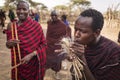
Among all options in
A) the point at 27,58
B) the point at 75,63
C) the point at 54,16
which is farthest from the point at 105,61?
the point at 54,16

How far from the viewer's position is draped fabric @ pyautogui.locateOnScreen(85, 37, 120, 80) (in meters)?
2.81

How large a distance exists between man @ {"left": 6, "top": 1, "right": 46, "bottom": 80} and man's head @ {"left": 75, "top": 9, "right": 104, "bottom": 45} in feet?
6.61

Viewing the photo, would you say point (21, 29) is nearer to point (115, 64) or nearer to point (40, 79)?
point (40, 79)

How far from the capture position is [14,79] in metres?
5.00

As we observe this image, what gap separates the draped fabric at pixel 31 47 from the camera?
4.83m

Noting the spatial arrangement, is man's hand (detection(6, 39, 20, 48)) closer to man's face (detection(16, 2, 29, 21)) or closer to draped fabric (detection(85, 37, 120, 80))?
man's face (detection(16, 2, 29, 21))

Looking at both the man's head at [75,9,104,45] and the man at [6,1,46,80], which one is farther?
the man at [6,1,46,80]

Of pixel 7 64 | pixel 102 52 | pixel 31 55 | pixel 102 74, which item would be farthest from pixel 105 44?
pixel 7 64

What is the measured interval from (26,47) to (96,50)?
2.16 meters

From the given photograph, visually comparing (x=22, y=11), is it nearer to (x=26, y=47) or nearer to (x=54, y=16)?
(x=26, y=47)

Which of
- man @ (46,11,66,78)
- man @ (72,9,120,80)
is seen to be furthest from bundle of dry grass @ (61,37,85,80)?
man @ (46,11,66,78)

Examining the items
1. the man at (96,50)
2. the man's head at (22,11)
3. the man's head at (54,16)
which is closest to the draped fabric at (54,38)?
the man's head at (54,16)

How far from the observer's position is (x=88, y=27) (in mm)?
2729

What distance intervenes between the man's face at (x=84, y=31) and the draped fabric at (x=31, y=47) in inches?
87.2
